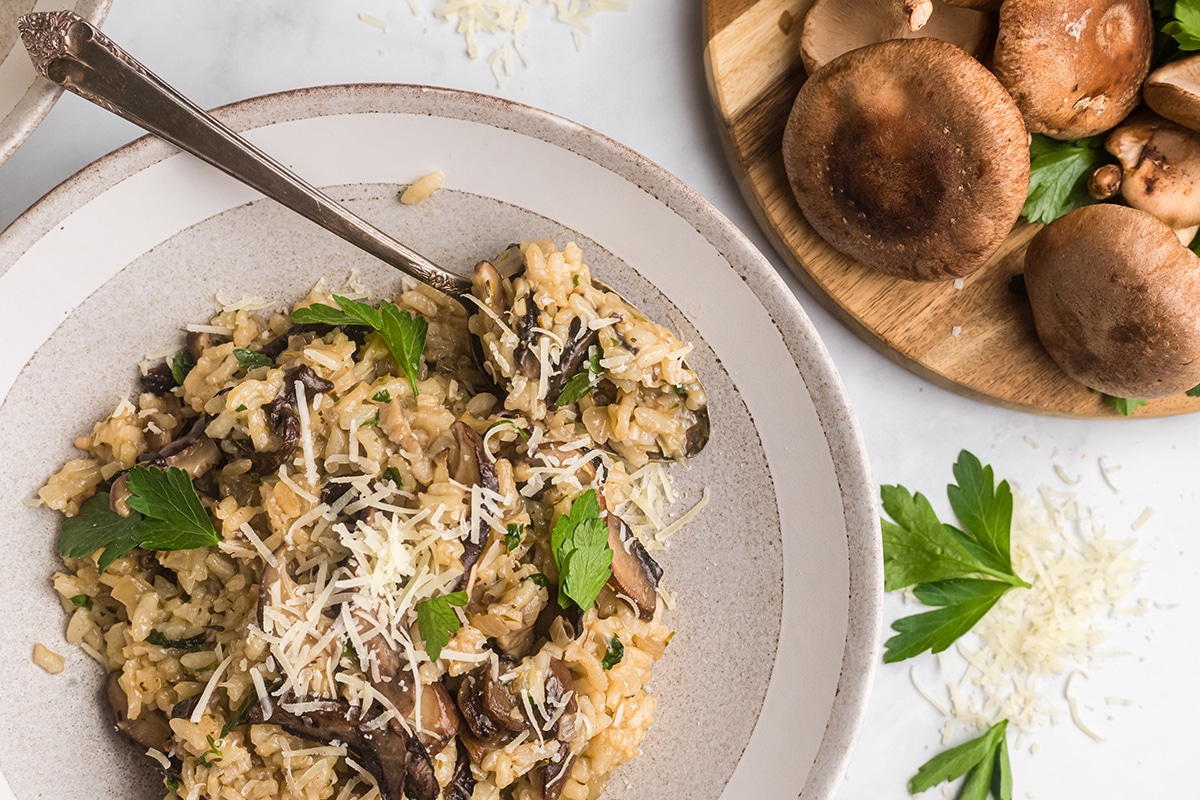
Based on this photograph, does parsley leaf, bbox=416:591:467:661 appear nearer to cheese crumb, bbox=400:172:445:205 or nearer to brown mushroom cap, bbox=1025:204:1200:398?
cheese crumb, bbox=400:172:445:205

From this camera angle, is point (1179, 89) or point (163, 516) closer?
point (163, 516)

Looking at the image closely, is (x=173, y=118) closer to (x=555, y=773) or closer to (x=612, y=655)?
A: (x=612, y=655)

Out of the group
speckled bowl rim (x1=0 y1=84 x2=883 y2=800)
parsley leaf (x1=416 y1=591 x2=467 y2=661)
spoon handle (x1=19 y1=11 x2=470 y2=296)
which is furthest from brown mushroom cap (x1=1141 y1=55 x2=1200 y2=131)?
parsley leaf (x1=416 y1=591 x2=467 y2=661)

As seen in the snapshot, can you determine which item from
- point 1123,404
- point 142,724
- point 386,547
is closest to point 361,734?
point 386,547

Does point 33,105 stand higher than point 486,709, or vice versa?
point 33,105

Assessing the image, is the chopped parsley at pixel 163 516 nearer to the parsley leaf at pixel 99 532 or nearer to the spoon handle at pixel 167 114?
the parsley leaf at pixel 99 532

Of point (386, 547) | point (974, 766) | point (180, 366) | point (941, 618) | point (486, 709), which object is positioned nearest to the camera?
point (386, 547)

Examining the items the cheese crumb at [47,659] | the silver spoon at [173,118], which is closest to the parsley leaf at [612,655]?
the silver spoon at [173,118]

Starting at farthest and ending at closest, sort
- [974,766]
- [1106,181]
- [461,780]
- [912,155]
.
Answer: [974,766]
[1106,181]
[912,155]
[461,780]
